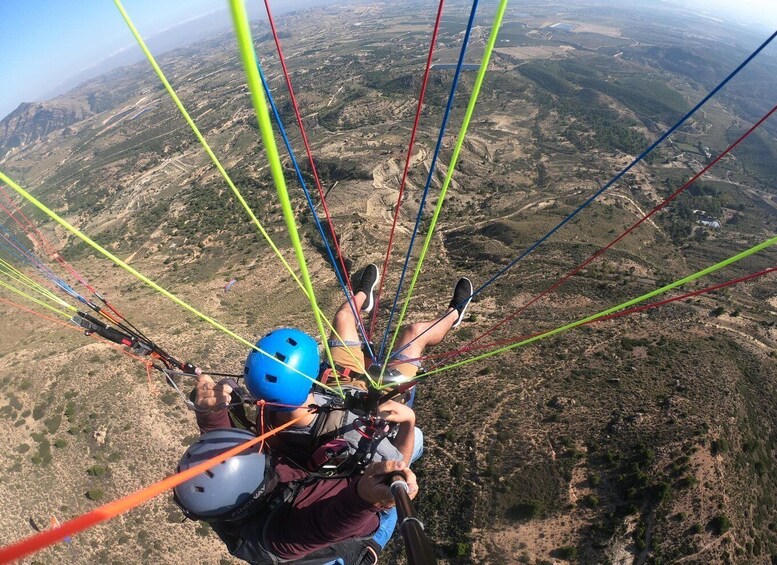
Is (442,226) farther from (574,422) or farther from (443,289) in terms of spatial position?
(574,422)

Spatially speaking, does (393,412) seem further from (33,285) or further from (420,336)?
(33,285)

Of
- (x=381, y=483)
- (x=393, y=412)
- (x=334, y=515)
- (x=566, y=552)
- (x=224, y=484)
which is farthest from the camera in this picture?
(x=566, y=552)

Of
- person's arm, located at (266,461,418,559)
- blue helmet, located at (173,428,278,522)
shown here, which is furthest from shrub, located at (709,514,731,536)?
blue helmet, located at (173,428,278,522)

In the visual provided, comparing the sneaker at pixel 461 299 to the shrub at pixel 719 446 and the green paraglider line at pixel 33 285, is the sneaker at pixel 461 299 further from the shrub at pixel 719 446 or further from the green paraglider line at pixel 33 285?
the shrub at pixel 719 446

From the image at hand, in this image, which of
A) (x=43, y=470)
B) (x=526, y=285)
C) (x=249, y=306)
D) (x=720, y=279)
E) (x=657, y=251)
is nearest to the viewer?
(x=43, y=470)

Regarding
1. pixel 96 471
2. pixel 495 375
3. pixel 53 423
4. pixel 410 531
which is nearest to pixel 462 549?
pixel 495 375

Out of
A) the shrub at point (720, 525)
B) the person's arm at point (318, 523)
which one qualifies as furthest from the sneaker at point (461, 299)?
the shrub at point (720, 525)

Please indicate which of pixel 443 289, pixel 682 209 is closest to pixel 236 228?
pixel 443 289

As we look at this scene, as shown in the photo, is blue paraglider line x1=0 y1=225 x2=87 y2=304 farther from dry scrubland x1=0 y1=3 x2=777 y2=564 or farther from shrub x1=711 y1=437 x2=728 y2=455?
shrub x1=711 y1=437 x2=728 y2=455
